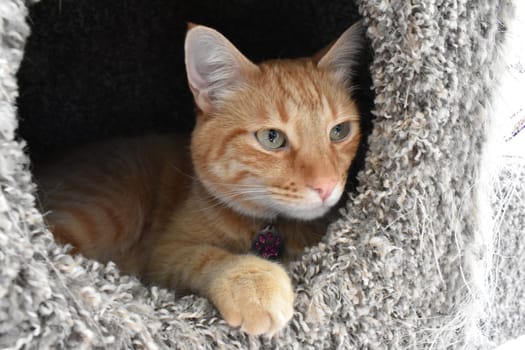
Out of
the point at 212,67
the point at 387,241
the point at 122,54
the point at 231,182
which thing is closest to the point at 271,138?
the point at 231,182

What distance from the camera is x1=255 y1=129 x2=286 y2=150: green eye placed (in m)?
1.21

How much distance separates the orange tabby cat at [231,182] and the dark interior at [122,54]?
40 centimetres

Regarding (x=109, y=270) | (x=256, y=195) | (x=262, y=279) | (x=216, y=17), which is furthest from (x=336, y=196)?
(x=216, y=17)

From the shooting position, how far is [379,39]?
1.05 metres

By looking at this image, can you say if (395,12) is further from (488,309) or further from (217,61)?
(488,309)

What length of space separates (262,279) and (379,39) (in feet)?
1.80

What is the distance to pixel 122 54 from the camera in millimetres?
1920

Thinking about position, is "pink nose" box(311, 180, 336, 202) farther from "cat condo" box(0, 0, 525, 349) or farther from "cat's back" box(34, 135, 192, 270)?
"cat's back" box(34, 135, 192, 270)

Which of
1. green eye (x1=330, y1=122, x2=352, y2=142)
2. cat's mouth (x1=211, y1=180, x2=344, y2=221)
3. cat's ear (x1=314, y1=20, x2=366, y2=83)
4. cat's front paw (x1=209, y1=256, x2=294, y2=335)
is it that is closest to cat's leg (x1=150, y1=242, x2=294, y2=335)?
cat's front paw (x1=209, y1=256, x2=294, y2=335)

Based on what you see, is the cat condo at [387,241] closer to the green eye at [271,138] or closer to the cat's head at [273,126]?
the cat's head at [273,126]

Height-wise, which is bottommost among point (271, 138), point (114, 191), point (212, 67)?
point (114, 191)

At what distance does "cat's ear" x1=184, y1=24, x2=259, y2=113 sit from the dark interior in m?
0.51

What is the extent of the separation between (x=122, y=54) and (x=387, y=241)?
1318 mm

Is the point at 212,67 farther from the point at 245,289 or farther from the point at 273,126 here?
the point at 245,289
